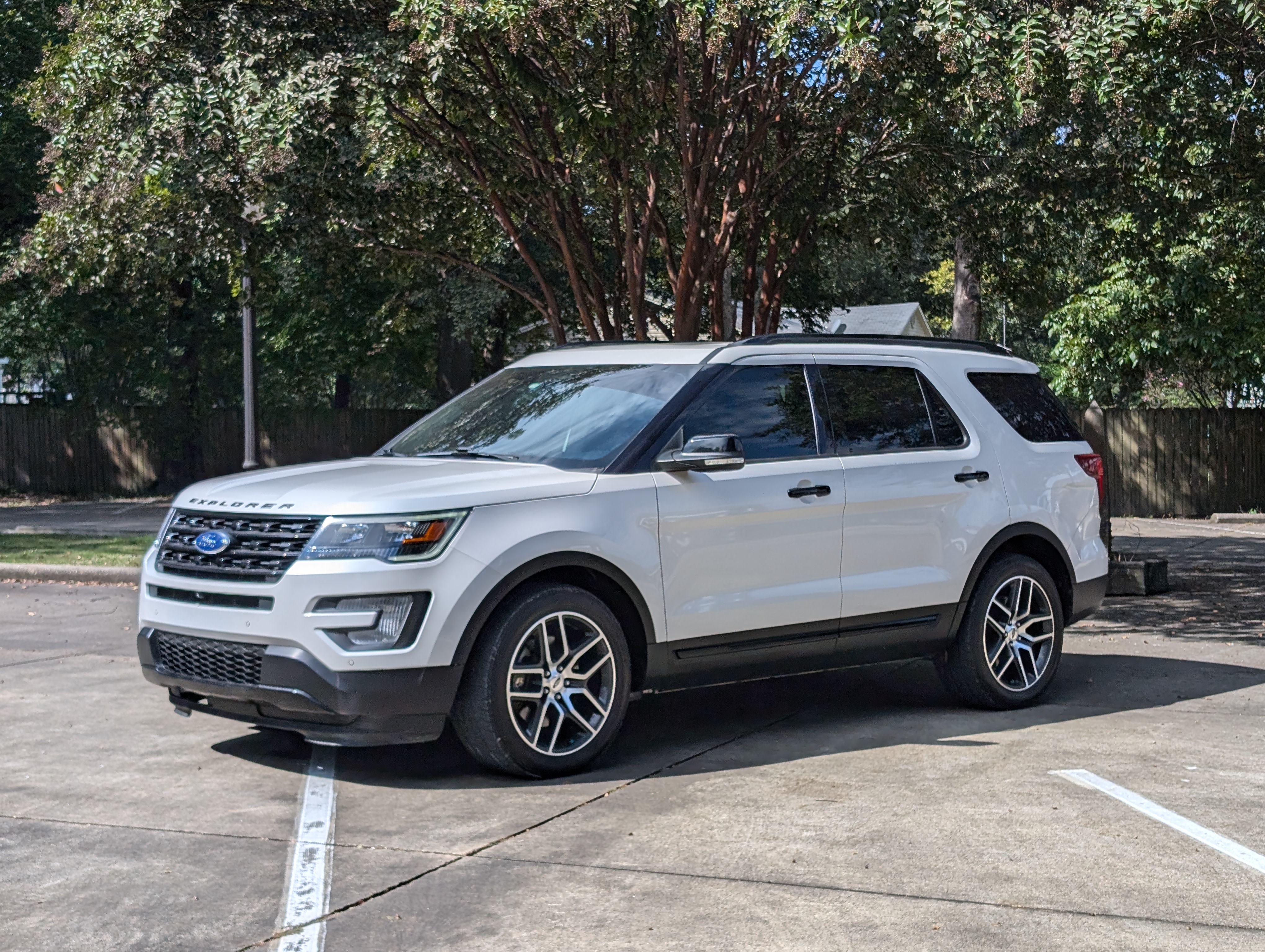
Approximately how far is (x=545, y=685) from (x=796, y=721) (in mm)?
1857

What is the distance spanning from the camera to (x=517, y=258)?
26438mm

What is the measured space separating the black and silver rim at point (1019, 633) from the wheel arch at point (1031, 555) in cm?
15

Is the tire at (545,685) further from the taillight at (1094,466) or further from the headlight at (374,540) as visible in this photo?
the taillight at (1094,466)

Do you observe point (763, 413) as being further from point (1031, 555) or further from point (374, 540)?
point (374, 540)

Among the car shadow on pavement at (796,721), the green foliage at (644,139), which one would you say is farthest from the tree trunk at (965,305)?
the car shadow on pavement at (796,721)

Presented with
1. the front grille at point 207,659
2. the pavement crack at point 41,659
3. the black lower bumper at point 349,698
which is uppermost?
the front grille at point 207,659

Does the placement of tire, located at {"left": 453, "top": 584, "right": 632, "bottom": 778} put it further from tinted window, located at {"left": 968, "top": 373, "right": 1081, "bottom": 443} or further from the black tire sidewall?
tinted window, located at {"left": 968, "top": 373, "right": 1081, "bottom": 443}

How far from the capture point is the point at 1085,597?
28.1ft

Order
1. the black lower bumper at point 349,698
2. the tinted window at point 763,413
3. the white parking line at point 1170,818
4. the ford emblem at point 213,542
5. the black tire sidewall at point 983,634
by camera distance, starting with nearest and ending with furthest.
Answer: the white parking line at point 1170,818
the black lower bumper at point 349,698
the ford emblem at point 213,542
the tinted window at point 763,413
the black tire sidewall at point 983,634

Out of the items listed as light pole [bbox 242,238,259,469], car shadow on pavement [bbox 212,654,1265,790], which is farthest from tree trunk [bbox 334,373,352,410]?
car shadow on pavement [bbox 212,654,1265,790]

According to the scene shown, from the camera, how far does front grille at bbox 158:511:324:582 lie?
6141 millimetres

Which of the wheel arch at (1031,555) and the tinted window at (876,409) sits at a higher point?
the tinted window at (876,409)

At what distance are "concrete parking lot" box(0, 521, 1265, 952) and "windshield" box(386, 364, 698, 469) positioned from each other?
4.69ft

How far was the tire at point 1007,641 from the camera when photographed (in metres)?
7.93
